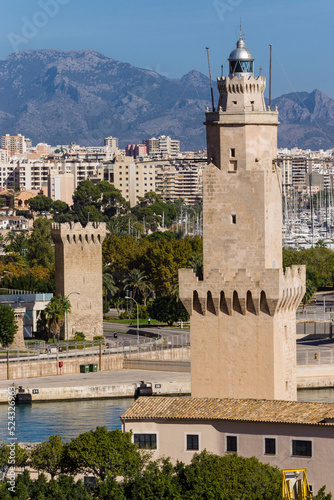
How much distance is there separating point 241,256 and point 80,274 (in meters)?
48.8

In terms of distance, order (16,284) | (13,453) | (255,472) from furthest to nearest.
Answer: (16,284)
(13,453)
(255,472)

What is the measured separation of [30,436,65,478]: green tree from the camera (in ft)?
111

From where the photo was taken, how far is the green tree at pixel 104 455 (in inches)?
1267

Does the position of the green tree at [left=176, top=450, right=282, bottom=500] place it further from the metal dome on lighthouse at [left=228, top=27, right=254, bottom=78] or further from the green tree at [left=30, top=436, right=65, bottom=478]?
the metal dome on lighthouse at [left=228, top=27, right=254, bottom=78]

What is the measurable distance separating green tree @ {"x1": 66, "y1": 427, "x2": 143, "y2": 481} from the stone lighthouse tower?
9.16ft

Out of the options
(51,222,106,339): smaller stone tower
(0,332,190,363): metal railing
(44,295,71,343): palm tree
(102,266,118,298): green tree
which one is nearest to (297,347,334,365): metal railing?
(0,332,190,363): metal railing

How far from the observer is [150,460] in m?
32.5

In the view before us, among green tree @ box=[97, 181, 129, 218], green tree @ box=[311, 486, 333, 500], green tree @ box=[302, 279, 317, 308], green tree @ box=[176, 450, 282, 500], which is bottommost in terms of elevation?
green tree @ box=[311, 486, 333, 500]

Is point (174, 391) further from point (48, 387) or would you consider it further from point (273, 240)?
point (273, 240)

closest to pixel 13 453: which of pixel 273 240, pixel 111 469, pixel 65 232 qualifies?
pixel 111 469

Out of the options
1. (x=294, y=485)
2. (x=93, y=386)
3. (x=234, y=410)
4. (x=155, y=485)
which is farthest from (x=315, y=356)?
(x=155, y=485)

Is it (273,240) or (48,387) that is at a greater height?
(273,240)

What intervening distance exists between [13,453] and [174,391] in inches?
1221

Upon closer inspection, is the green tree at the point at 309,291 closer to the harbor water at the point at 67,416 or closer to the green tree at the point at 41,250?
the green tree at the point at 41,250
